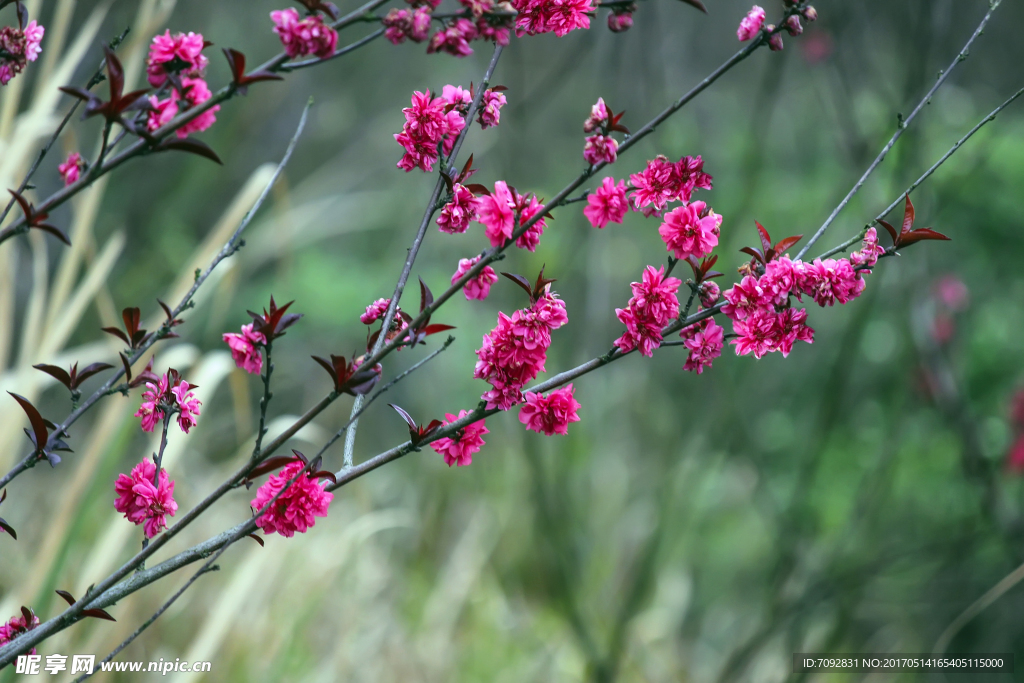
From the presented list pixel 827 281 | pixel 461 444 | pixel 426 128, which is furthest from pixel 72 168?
pixel 827 281

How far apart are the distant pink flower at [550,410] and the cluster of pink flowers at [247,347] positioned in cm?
24

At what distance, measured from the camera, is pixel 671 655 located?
2469 millimetres

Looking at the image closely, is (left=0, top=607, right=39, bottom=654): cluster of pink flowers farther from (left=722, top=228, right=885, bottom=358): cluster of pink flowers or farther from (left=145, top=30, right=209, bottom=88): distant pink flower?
(left=722, top=228, right=885, bottom=358): cluster of pink flowers

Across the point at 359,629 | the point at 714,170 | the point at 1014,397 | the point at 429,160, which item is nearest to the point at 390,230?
the point at 714,170

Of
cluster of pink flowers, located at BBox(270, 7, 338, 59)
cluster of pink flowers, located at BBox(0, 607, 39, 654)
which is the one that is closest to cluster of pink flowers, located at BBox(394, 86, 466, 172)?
cluster of pink flowers, located at BBox(270, 7, 338, 59)

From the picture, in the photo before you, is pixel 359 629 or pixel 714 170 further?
pixel 714 170

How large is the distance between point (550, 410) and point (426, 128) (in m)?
0.27

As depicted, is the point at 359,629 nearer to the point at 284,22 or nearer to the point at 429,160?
the point at 429,160

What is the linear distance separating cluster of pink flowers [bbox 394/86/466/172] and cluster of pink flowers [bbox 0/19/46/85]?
31 centimetres

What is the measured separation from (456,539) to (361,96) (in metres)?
3.93

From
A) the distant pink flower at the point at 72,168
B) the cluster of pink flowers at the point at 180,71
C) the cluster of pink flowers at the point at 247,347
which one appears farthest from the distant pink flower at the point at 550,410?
the distant pink flower at the point at 72,168

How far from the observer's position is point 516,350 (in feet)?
1.93

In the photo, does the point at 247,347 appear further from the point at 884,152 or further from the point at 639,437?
the point at 639,437

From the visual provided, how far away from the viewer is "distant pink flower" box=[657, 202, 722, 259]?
0.62 metres
